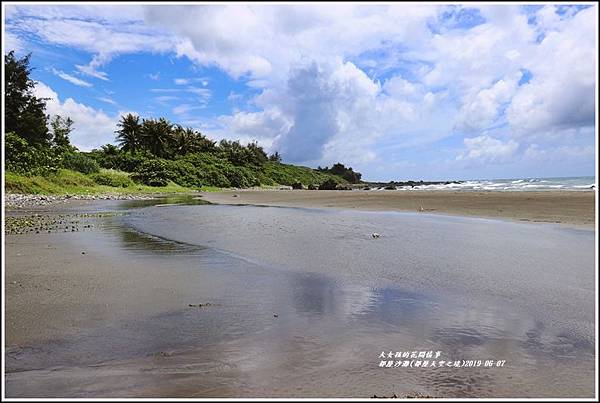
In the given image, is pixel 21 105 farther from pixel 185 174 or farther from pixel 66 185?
pixel 185 174

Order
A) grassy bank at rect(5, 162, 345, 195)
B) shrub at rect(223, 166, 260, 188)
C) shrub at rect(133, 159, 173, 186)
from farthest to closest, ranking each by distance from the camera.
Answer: shrub at rect(223, 166, 260, 188) < shrub at rect(133, 159, 173, 186) < grassy bank at rect(5, 162, 345, 195)

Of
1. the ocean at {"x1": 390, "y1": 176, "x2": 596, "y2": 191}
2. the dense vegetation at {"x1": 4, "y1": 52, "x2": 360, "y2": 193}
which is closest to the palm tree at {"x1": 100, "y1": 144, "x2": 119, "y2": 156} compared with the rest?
the dense vegetation at {"x1": 4, "y1": 52, "x2": 360, "y2": 193}

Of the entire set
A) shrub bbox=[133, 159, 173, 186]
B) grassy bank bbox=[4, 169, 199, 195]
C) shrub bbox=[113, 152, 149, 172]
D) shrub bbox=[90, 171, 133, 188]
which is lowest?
grassy bank bbox=[4, 169, 199, 195]

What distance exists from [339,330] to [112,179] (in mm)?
45525

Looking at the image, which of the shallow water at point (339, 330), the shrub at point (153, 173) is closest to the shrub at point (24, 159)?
the shrub at point (153, 173)

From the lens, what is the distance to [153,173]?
51.8 metres

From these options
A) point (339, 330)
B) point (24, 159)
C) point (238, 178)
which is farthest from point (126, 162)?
point (339, 330)

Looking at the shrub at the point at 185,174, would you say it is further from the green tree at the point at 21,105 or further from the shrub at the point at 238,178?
the green tree at the point at 21,105

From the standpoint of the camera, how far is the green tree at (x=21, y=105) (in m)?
35.1

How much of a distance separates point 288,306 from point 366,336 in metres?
1.28

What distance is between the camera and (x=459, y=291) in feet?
19.2

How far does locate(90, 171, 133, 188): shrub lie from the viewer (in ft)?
140

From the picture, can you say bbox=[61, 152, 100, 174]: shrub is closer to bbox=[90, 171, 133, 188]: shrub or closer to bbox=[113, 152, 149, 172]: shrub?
bbox=[90, 171, 133, 188]: shrub

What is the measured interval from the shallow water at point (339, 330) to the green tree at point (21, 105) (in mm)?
34554
